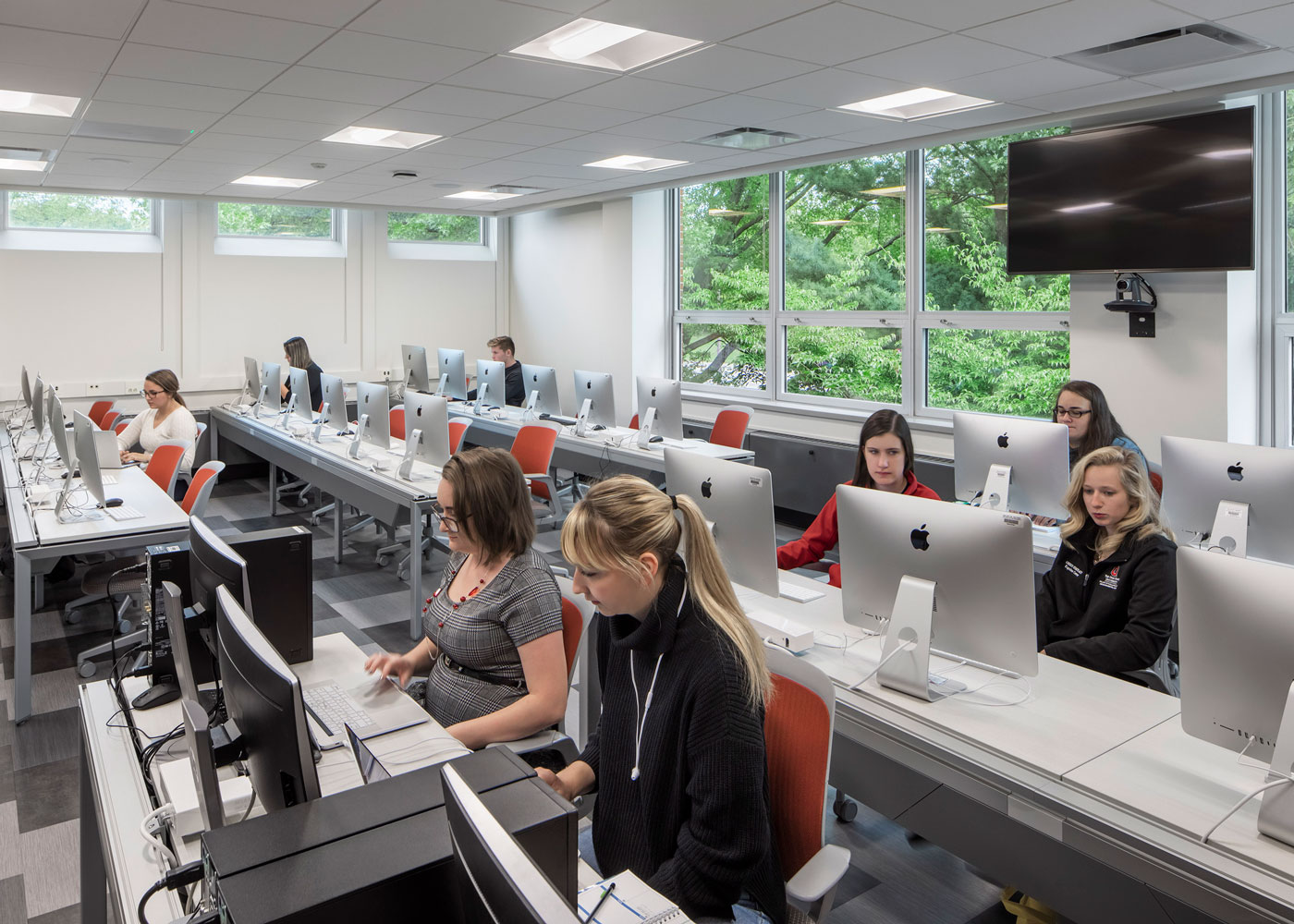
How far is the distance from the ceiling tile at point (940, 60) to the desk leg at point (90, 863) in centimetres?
344

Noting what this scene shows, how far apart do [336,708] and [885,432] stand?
1.86 meters

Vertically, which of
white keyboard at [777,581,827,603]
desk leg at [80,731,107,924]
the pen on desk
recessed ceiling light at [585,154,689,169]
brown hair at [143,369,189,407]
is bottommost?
desk leg at [80,731,107,924]

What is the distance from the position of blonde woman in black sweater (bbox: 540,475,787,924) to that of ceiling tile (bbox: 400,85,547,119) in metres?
3.12

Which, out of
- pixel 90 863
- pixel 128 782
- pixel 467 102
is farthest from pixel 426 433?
pixel 128 782

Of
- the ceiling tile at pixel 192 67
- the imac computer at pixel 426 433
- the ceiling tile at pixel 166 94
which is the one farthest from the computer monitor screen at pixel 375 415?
the ceiling tile at pixel 192 67

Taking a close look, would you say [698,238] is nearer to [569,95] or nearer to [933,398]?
[933,398]

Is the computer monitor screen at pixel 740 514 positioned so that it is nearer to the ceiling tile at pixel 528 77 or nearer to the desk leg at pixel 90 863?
the desk leg at pixel 90 863

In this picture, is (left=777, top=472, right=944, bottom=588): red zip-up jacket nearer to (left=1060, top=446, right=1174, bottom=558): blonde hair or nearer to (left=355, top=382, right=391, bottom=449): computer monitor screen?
(left=1060, top=446, right=1174, bottom=558): blonde hair

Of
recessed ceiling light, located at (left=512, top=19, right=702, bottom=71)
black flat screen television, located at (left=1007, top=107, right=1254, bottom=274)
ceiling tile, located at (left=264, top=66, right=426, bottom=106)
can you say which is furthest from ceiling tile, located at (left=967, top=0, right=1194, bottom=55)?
ceiling tile, located at (left=264, top=66, right=426, bottom=106)

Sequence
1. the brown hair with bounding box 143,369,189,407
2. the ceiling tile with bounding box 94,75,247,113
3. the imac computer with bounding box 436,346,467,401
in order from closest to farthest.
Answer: the ceiling tile with bounding box 94,75,247,113
the brown hair with bounding box 143,369,189,407
the imac computer with bounding box 436,346,467,401

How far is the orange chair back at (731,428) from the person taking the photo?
19.9ft

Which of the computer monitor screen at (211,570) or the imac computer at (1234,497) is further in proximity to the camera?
the imac computer at (1234,497)

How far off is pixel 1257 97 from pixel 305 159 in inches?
211

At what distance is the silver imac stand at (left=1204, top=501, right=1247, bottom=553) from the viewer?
9.25 feet
